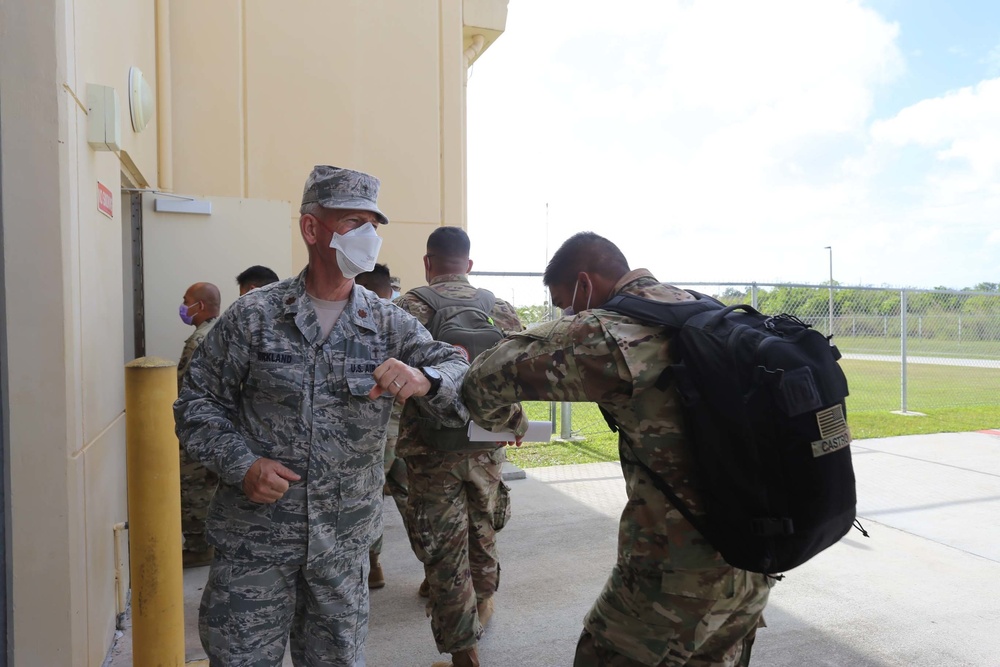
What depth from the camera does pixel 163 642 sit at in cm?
273

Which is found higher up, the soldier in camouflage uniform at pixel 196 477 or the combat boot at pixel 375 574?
the soldier in camouflage uniform at pixel 196 477

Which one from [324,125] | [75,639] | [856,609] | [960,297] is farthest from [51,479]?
[960,297]

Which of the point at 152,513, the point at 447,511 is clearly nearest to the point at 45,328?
the point at 152,513

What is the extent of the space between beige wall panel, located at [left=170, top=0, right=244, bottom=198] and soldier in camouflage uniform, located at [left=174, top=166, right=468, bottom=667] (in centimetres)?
427

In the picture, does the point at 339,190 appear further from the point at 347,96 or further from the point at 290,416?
the point at 347,96

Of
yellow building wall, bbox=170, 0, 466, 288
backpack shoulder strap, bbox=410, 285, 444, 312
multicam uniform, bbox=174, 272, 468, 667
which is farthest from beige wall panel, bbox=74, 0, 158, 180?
backpack shoulder strap, bbox=410, 285, 444, 312

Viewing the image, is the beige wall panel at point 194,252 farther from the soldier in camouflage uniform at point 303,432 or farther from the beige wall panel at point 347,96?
the soldier in camouflage uniform at point 303,432

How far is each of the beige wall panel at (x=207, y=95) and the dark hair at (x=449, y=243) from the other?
3.23 metres

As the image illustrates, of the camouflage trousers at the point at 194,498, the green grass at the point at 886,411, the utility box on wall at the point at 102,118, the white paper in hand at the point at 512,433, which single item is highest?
the utility box on wall at the point at 102,118

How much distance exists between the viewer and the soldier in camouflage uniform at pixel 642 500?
Answer: 184 centimetres

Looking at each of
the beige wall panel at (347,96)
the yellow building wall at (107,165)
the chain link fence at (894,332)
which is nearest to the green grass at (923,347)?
the chain link fence at (894,332)

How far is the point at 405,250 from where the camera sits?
264 inches

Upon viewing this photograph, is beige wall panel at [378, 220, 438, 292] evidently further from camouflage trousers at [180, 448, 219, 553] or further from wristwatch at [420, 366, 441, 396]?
wristwatch at [420, 366, 441, 396]

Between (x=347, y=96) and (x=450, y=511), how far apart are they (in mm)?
4588
